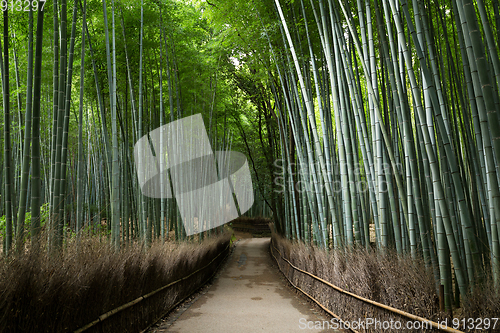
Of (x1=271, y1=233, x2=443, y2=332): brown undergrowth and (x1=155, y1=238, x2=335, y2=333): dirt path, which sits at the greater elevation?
(x1=271, y1=233, x2=443, y2=332): brown undergrowth

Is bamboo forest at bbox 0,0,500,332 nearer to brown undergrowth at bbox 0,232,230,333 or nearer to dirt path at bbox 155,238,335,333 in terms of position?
brown undergrowth at bbox 0,232,230,333

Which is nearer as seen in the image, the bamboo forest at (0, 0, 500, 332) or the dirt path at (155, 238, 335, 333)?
the bamboo forest at (0, 0, 500, 332)

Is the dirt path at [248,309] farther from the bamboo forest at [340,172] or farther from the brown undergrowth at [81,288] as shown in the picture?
the brown undergrowth at [81,288]

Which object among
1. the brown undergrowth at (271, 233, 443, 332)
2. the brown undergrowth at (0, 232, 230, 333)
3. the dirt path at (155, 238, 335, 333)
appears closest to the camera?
the brown undergrowth at (0, 232, 230, 333)

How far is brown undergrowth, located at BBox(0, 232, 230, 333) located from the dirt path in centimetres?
45

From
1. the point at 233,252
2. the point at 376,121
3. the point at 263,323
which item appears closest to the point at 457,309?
the point at 376,121

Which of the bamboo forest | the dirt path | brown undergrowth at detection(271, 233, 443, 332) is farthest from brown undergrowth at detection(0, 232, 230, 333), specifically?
brown undergrowth at detection(271, 233, 443, 332)

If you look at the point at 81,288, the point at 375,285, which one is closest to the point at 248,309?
the point at 375,285

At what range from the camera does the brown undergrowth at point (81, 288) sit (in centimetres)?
141

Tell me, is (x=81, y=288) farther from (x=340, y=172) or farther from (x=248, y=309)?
(x=340, y=172)

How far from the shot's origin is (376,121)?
8.84 ft

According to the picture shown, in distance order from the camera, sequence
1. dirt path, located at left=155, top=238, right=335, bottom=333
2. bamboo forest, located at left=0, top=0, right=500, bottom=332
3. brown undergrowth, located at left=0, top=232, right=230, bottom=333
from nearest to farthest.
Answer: brown undergrowth, located at left=0, top=232, right=230, bottom=333
bamboo forest, located at left=0, top=0, right=500, bottom=332
dirt path, located at left=155, top=238, right=335, bottom=333

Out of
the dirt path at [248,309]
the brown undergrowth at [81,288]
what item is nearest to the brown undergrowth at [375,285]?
the dirt path at [248,309]

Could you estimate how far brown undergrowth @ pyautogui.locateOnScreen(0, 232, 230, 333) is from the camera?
55.5 inches
